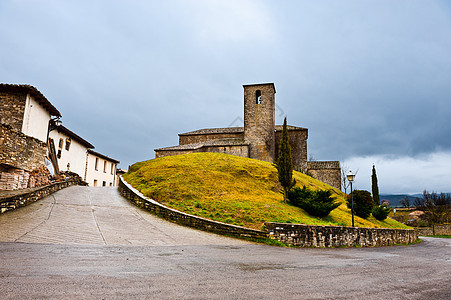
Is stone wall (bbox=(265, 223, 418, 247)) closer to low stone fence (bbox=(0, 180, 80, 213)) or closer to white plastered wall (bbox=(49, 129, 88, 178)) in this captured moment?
low stone fence (bbox=(0, 180, 80, 213))

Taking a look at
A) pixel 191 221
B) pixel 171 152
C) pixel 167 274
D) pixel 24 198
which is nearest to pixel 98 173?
pixel 171 152

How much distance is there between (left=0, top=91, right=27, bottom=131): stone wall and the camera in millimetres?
16734

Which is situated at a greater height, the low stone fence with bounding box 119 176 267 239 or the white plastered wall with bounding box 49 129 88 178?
the white plastered wall with bounding box 49 129 88 178

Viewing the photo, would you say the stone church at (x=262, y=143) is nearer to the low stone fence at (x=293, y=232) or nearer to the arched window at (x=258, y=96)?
the arched window at (x=258, y=96)

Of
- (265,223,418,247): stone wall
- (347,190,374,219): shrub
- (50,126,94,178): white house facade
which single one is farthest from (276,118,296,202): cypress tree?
(50,126,94,178): white house facade

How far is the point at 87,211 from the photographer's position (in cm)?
1284

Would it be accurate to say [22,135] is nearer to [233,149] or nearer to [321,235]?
[321,235]

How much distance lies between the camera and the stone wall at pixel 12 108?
54.9 ft

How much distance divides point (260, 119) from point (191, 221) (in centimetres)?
2822

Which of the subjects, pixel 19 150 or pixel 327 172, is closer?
pixel 19 150

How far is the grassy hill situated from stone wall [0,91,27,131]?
754cm

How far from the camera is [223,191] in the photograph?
18.3 meters

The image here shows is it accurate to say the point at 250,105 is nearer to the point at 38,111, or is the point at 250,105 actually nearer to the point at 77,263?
the point at 38,111

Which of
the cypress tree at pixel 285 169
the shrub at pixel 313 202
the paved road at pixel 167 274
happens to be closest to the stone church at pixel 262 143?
the cypress tree at pixel 285 169
